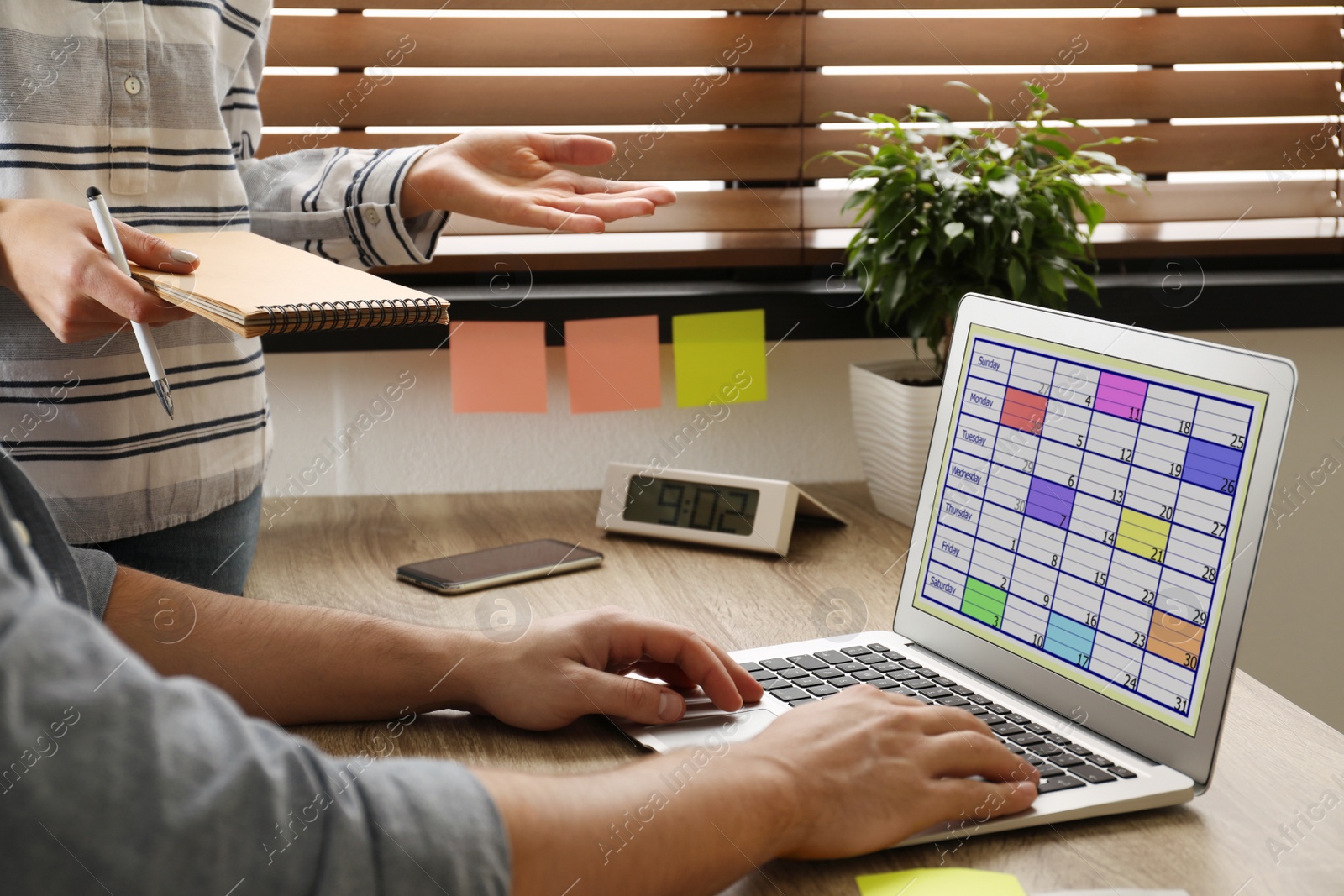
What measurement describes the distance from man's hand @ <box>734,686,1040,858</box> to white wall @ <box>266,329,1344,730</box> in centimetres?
84

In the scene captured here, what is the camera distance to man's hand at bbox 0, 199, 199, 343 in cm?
71

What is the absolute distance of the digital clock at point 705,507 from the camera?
114 cm

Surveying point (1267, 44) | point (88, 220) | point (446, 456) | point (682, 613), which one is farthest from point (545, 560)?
point (1267, 44)

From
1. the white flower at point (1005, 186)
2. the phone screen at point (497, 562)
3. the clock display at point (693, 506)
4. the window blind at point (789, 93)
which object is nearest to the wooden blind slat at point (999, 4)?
the window blind at point (789, 93)

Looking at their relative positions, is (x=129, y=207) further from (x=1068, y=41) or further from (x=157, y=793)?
(x=1068, y=41)

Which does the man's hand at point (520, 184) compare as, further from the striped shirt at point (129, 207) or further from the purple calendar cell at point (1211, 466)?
the purple calendar cell at point (1211, 466)

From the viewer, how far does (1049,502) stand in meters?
0.73

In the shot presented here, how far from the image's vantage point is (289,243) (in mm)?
1117

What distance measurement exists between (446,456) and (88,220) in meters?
0.69

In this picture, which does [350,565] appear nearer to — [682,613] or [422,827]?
[682,613]

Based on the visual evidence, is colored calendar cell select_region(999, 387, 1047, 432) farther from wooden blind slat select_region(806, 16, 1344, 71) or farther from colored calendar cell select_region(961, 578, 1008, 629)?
wooden blind slat select_region(806, 16, 1344, 71)

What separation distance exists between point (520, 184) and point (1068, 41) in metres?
0.84

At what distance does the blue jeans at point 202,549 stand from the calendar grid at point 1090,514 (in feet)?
2.06

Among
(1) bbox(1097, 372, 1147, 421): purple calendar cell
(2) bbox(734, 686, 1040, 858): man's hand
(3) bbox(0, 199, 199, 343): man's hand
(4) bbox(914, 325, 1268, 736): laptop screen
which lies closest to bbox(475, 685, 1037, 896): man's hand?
(2) bbox(734, 686, 1040, 858): man's hand
